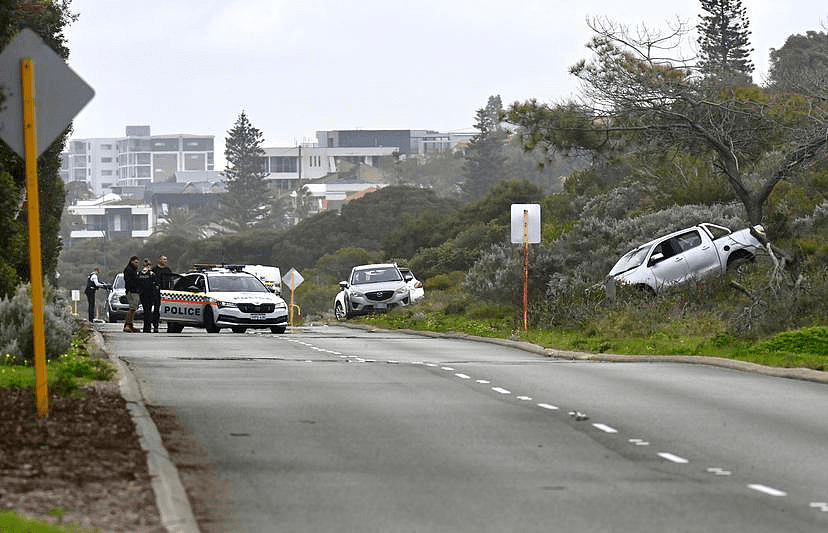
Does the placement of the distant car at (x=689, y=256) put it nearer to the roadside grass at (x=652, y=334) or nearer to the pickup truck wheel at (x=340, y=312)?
the roadside grass at (x=652, y=334)

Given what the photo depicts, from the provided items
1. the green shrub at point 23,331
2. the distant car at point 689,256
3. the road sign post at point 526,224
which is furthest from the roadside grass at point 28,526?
the distant car at point 689,256

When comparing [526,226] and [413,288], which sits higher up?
[526,226]

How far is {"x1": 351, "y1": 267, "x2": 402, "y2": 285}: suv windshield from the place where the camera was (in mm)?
50969

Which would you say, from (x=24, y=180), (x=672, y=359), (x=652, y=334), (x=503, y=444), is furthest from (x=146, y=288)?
(x=503, y=444)

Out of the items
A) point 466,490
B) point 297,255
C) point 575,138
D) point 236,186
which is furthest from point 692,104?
point 236,186

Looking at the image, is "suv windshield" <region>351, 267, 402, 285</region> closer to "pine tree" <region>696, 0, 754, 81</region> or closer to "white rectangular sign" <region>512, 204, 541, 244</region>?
"white rectangular sign" <region>512, 204, 541, 244</region>

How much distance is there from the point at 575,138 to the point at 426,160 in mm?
129638

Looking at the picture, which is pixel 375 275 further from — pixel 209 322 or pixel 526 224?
pixel 526 224

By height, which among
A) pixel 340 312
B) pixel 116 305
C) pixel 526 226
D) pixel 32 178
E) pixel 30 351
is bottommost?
pixel 340 312

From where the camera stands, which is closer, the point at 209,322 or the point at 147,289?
the point at 147,289

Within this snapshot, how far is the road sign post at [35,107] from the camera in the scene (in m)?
12.8

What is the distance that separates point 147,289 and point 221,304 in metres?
2.27

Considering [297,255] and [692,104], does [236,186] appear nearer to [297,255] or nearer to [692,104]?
[297,255]

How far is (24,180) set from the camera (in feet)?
94.2
